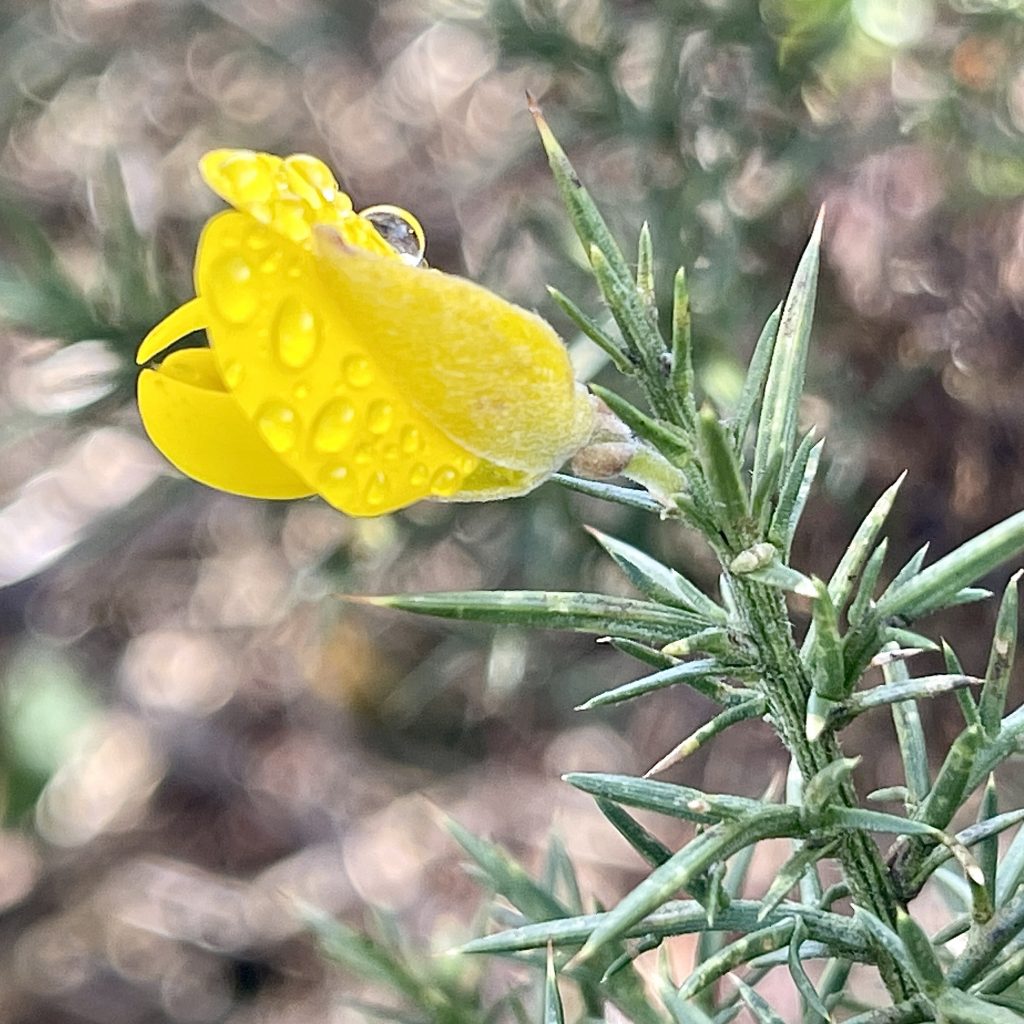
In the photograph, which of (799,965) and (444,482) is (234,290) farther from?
(799,965)

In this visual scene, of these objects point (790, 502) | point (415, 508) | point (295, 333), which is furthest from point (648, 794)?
point (415, 508)

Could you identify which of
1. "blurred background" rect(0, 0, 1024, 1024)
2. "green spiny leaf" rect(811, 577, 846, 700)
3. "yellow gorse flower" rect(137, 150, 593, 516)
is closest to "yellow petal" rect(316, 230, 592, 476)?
"yellow gorse flower" rect(137, 150, 593, 516)

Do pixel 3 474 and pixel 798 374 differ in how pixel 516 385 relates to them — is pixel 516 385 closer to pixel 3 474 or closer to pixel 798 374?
pixel 798 374

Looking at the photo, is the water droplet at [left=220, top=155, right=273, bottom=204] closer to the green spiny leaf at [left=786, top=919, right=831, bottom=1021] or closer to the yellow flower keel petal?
the yellow flower keel petal

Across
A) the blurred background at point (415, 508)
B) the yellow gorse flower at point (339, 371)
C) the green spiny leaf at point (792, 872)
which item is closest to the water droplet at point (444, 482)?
the yellow gorse flower at point (339, 371)

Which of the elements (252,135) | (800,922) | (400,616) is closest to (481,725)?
(400,616)
